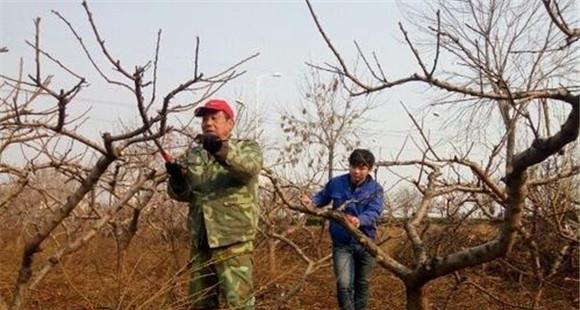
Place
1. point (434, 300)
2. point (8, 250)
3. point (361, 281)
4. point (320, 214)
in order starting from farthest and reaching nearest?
1. point (8, 250)
2. point (434, 300)
3. point (361, 281)
4. point (320, 214)

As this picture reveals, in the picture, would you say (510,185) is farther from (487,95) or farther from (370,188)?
(370,188)

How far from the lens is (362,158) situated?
502 cm

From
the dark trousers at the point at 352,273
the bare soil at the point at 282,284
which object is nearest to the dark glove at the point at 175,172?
the bare soil at the point at 282,284

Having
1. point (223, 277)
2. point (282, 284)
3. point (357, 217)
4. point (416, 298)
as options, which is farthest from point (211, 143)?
point (282, 284)

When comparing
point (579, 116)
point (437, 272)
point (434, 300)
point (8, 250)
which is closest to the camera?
point (579, 116)

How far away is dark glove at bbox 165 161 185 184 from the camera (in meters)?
3.77

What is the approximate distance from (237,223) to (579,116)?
2.11 meters

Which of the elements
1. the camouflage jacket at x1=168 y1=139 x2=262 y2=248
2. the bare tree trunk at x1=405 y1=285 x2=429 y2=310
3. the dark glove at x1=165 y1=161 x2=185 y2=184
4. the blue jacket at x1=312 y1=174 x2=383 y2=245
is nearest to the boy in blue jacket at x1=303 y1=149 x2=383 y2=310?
the blue jacket at x1=312 y1=174 x2=383 y2=245

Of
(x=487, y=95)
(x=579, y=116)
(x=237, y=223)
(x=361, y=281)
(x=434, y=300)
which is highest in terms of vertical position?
(x=487, y=95)

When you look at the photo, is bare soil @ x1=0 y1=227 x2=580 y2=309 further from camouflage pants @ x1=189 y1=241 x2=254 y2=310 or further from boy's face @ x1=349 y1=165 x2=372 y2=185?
camouflage pants @ x1=189 y1=241 x2=254 y2=310

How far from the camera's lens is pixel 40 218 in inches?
283

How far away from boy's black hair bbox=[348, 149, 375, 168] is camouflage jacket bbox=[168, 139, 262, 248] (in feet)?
4.21

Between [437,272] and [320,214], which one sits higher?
[320,214]

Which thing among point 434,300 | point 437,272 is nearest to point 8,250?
point 434,300
